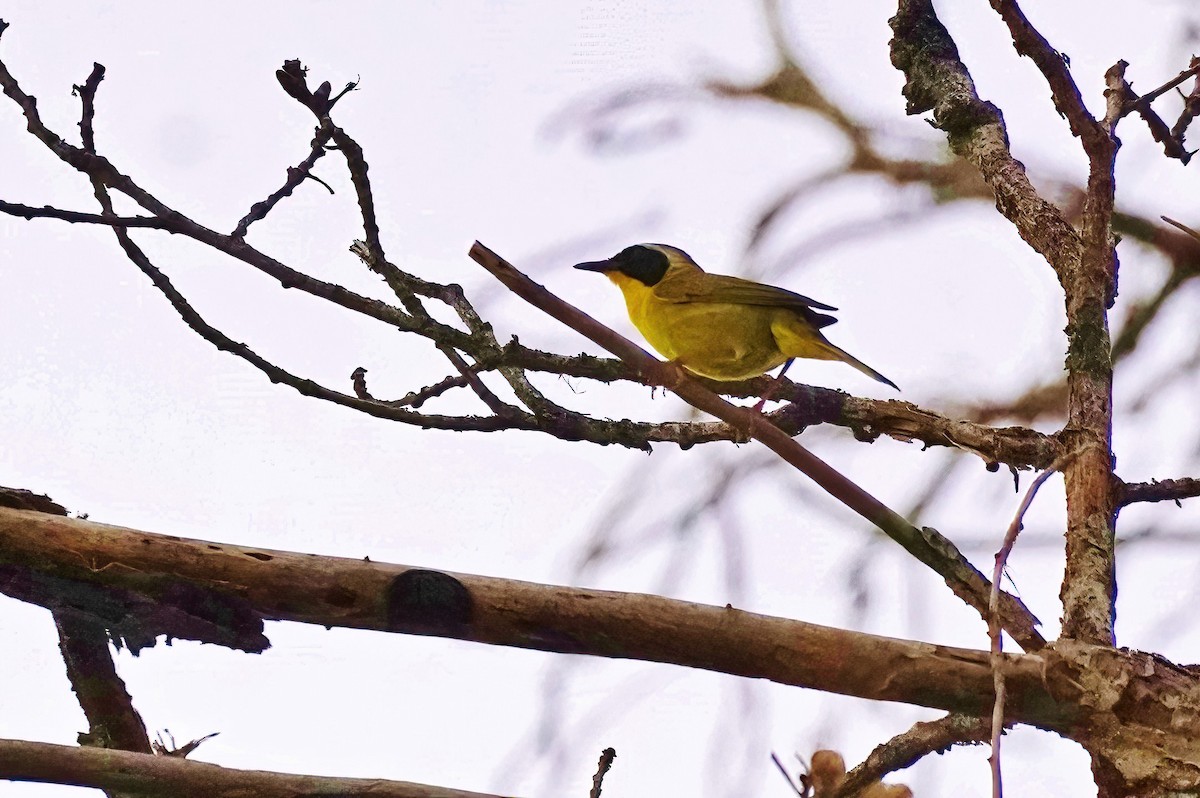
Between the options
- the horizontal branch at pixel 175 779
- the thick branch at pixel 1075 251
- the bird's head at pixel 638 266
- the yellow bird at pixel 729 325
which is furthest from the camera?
the bird's head at pixel 638 266

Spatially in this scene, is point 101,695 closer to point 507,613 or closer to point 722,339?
point 507,613

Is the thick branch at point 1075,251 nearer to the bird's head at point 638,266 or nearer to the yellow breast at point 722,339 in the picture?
the yellow breast at point 722,339

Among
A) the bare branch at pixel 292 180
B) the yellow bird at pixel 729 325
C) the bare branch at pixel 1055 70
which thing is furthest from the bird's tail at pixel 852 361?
the bare branch at pixel 292 180

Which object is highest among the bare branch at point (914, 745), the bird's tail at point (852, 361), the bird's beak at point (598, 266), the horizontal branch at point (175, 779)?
the bird's beak at point (598, 266)

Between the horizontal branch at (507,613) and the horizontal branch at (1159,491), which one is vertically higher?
the horizontal branch at (1159,491)

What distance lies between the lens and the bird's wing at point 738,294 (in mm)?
4398

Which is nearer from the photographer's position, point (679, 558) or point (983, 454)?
point (983, 454)

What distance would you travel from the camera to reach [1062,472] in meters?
2.97

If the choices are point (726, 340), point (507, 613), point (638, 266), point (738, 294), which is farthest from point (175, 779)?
point (638, 266)

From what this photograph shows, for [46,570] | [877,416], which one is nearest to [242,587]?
[46,570]

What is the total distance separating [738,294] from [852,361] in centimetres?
65

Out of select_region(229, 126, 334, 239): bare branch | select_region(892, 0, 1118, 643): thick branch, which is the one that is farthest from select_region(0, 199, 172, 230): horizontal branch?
select_region(892, 0, 1118, 643): thick branch

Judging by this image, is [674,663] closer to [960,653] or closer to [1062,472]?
[960,653]

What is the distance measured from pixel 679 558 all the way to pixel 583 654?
1.92 m
